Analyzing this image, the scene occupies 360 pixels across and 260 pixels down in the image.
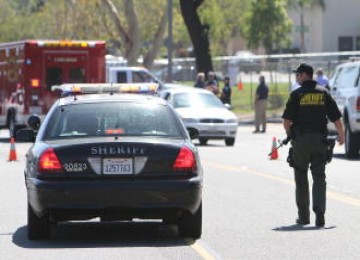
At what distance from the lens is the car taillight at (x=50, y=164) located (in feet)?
35.7

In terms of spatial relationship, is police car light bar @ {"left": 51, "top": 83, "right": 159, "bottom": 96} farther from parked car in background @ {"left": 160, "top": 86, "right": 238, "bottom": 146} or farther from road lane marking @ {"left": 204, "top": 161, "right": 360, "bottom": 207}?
parked car in background @ {"left": 160, "top": 86, "right": 238, "bottom": 146}

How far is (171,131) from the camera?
11.5 m

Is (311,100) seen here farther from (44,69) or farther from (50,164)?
(44,69)

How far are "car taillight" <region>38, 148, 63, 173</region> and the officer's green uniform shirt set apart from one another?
9.77 feet

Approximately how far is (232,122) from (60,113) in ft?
60.9

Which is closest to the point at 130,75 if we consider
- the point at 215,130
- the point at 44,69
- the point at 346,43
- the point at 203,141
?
the point at 44,69

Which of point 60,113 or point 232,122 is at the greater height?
point 60,113

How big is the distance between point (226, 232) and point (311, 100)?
5.88 ft

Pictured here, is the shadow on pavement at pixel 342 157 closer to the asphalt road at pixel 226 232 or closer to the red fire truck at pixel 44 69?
the asphalt road at pixel 226 232

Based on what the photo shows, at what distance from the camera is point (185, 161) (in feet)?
36.1

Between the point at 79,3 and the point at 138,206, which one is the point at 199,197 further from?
the point at 79,3

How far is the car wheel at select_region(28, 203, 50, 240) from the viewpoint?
→ 36.6ft

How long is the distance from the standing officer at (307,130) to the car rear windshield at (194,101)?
1796 cm

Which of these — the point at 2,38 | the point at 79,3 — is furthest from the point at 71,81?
the point at 2,38
